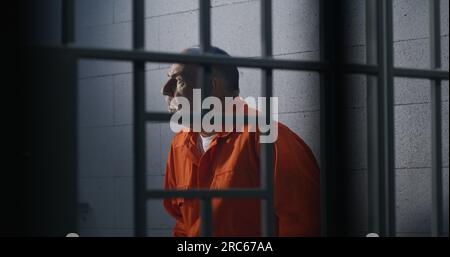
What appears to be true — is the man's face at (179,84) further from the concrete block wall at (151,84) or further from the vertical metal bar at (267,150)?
the vertical metal bar at (267,150)

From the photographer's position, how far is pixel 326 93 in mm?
2838

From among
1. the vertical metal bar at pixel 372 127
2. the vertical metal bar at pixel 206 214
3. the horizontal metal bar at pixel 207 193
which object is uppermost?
the vertical metal bar at pixel 372 127

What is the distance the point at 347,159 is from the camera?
288 cm

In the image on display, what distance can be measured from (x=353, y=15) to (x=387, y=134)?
37 centimetres

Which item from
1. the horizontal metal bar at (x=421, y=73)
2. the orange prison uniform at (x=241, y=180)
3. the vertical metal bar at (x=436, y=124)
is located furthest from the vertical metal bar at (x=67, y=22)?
the vertical metal bar at (x=436, y=124)

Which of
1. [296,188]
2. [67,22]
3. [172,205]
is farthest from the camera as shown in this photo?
[296,188]

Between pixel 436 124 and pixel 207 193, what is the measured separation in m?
0.81

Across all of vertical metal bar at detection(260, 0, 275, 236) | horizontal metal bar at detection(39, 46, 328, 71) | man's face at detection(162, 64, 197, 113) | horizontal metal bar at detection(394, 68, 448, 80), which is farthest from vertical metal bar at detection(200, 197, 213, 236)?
horizontal metal bar at detection(394, 68, 448, 80)

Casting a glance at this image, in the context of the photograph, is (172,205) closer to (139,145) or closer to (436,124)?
(139,145)

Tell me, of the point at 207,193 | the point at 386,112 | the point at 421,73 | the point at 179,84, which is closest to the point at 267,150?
the point at 207,193

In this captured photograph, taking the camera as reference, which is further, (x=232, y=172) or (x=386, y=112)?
(x=386, y=112)

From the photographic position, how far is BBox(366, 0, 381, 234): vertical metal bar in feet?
9.64

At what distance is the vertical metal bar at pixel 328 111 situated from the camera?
2826mm

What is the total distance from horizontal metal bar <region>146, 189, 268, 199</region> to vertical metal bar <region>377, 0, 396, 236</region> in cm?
41
